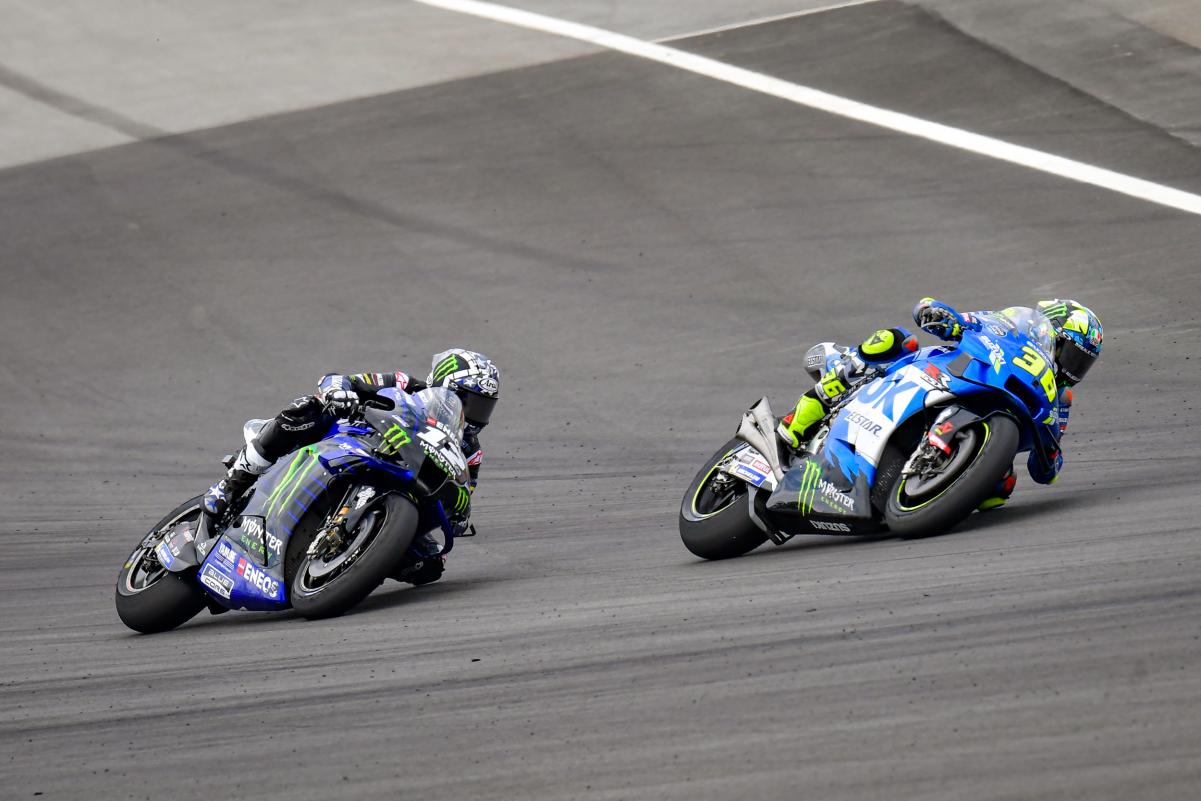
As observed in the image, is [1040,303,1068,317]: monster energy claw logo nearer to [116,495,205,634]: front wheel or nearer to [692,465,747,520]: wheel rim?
[692,465,747,520]: wheel rim

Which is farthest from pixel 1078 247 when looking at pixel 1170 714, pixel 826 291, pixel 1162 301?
pixel 1170 714

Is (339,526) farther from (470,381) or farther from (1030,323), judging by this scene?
(1030,323)

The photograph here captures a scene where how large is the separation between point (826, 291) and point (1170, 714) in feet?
36.2

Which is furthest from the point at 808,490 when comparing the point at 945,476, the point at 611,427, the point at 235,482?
the point at 611,427

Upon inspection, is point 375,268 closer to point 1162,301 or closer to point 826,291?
point 826,291

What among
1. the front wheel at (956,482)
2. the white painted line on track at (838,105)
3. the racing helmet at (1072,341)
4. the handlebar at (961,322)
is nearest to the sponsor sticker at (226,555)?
the front wheel at (956,482)

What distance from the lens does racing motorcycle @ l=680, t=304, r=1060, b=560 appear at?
26.7ft

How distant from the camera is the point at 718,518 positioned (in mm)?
9078

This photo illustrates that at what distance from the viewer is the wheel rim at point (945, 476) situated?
8.10 m

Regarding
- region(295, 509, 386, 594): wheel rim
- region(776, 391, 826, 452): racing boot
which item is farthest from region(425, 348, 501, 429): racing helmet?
region(776, 391, 826, 452): racing boot

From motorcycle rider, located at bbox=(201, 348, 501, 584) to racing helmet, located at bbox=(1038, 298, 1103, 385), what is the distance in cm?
310

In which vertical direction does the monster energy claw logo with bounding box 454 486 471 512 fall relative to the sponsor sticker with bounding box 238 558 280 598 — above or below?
above

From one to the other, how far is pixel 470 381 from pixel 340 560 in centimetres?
138

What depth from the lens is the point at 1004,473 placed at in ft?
26.3
